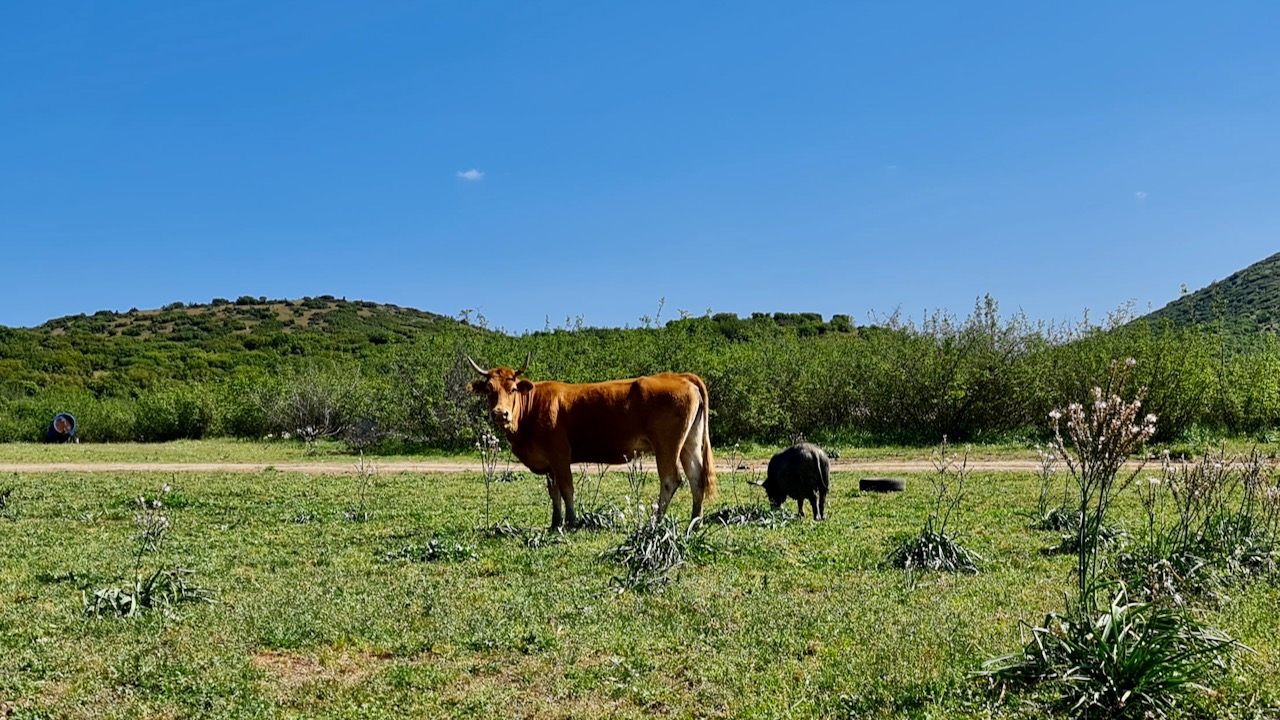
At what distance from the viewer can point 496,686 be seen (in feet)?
17.0

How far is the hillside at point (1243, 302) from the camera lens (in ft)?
153

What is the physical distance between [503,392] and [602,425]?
4.33ft

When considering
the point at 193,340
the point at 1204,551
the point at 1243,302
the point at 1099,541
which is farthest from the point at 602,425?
the point at 193,340

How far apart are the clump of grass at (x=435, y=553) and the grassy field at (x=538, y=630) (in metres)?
0.11

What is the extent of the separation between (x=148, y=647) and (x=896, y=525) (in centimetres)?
827

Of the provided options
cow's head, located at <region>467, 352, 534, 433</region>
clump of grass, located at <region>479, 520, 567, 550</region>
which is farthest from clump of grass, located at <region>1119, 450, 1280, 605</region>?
cow's head, located at <region>467, 352, 534, 433</region>

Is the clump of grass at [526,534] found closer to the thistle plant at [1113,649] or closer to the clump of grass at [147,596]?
the clump of grass at [147,596]

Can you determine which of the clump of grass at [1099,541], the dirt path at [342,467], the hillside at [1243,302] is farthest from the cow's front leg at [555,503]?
the hillside at [1243,302]

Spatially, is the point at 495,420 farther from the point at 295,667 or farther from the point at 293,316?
the point at 293,316

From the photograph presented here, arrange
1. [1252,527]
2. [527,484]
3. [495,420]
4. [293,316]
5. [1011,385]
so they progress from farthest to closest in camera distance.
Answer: [293,316], [1011,385], [527,484], [495,420], [1252,527]

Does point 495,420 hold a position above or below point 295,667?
above

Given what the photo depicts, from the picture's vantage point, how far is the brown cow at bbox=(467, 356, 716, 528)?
10.6 metres

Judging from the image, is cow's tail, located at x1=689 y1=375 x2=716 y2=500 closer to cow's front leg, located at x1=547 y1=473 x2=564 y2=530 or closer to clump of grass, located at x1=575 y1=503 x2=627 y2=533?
clump of grass, located at x1=575 y1=503 x2=627 y2=533

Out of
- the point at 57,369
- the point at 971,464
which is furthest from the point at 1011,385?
the point at 57,369
